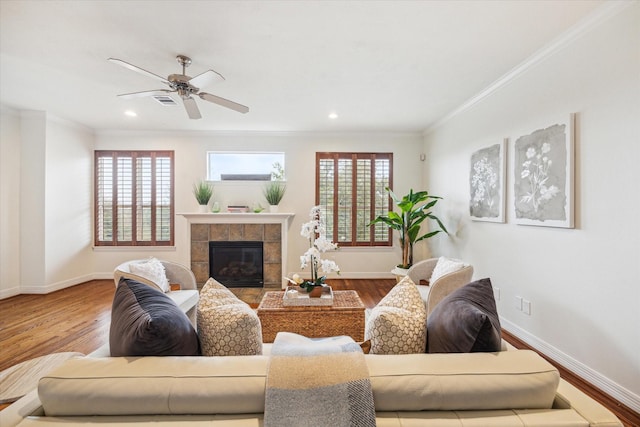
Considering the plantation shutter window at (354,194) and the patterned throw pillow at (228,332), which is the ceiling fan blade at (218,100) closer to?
the patterned throw pillow at (228,332)

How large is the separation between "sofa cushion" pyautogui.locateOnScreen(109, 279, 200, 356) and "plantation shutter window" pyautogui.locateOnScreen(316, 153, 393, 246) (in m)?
4.15

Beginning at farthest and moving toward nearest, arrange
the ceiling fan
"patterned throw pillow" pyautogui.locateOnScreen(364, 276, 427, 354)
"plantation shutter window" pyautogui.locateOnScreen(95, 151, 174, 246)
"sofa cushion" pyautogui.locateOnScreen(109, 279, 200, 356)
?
1. "plantation shutter window" pyautogui.locateOnScreen(95, 151, 174, 246)
2. the ceiling fan
3. "patterned throw pillow" pyautogui.locateOnScreen(364, 276, 427, 354)
4. "sofa cushion" pyautogui.locateOnScreen(109, 279, 200, 356)

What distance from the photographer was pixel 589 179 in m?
2.16

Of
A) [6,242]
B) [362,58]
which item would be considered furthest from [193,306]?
[6,242]

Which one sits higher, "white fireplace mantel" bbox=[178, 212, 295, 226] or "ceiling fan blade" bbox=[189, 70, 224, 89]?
"ceiling fan blade" bbox=[189, 70, 224, 89]

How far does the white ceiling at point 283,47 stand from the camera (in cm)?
205

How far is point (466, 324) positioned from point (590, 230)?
68.4 inches

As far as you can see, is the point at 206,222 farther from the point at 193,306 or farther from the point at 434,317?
the point at 434,317

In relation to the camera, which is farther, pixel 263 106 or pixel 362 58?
pixel 263 106

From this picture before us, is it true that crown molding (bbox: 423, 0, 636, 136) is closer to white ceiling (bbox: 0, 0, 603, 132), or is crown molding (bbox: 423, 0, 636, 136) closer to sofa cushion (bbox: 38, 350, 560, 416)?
white ceiling (bbox: 0, 0, 603, 132)

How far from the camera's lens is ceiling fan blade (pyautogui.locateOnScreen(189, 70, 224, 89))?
2.36 metres

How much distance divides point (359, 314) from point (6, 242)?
486cm

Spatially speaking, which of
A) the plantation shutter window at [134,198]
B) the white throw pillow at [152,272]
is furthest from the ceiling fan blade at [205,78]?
the plantation shutter window at [134,198]

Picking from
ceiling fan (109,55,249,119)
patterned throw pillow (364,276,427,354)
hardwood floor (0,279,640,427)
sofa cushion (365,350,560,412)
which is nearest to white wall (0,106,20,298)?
hardwood floor (0,279,640,427)
